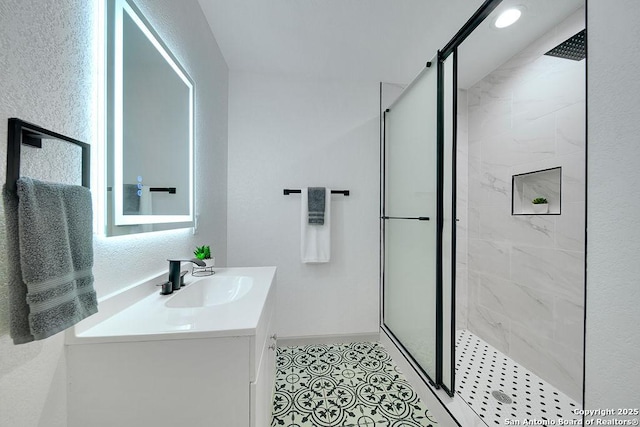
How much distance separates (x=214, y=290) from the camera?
1.25m

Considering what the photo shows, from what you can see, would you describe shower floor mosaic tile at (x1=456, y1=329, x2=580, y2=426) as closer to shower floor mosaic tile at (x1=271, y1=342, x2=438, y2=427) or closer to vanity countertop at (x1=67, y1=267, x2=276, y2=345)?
shower floor mosaic tile at (x1=271, y1=342, x2=438, y2=427)

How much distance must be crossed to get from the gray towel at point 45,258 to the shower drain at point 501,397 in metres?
2.04

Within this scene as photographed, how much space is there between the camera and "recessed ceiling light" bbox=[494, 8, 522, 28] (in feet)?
4.86

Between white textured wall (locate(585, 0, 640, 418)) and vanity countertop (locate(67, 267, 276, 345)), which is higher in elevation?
white textured wall (locate(585, 0, 640, 418))

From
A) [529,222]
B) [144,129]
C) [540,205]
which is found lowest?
[529,222]

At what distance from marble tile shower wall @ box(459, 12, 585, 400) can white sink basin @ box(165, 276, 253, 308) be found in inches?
74.7

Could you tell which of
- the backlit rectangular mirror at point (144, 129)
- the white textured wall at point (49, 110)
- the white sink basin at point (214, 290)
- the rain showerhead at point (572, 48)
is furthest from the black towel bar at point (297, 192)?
the rain showerhead at point (572, 48)

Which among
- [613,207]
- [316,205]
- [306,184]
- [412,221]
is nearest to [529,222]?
[412,221]

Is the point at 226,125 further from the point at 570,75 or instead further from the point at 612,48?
the point at 570,75

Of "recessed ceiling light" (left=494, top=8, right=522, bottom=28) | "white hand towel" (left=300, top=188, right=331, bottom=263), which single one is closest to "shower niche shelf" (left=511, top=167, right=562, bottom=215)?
"recessed ceiling light" (left=494, top=8, right=522, bottom=28)

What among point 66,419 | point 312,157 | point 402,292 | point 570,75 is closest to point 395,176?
point 312,157

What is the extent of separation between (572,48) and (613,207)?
149 centimetres

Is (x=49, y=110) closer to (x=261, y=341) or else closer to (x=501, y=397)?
(x=261, y=341)

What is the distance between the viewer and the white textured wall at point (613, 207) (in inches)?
25.3
